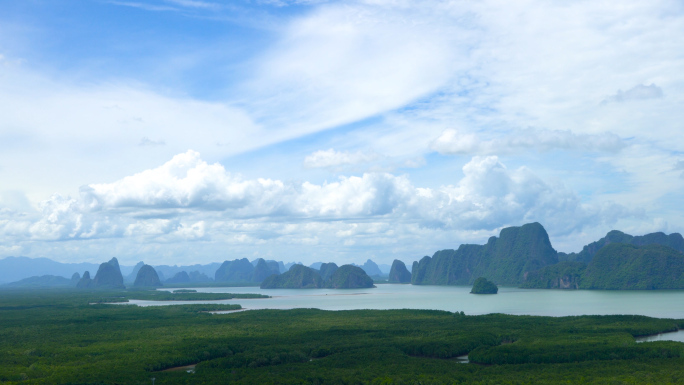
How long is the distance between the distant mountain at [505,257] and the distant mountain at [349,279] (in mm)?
33236

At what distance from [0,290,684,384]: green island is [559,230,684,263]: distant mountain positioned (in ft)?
381

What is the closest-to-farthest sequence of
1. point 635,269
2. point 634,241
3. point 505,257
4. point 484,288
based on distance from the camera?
Result: 1. point 484,288
2. point 635,269
3. point 634,241
4. point 505,257

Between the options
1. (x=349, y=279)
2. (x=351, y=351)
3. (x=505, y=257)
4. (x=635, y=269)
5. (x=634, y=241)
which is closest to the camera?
(x=351, y=351)

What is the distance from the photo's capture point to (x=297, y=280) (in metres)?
192

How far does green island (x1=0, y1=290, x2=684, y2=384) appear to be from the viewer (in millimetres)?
31156

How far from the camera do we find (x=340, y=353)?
1531 inches

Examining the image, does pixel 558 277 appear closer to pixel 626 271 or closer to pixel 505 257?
pixel 626 271

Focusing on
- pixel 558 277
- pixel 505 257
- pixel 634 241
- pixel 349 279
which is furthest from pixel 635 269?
pixel 349 279

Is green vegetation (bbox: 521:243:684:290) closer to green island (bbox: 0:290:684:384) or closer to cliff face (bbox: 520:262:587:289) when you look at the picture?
cliff face (bbox: 520:262:587:289)

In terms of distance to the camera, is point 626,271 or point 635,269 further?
point 626,271

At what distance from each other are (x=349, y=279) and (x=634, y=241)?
87.7m

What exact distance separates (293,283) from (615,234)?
345 ft

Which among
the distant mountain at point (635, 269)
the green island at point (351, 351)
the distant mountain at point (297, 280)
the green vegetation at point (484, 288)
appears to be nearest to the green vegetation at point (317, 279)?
the distant mountain at point (297, 280)

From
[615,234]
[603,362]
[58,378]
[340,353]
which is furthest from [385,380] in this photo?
[615,234]
